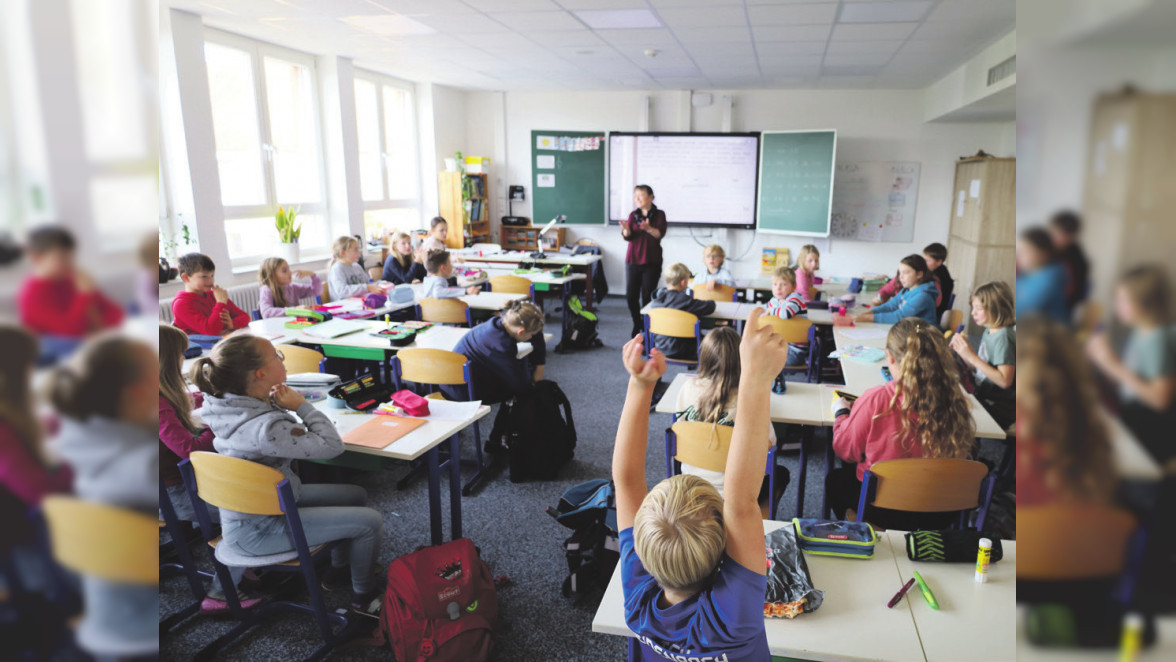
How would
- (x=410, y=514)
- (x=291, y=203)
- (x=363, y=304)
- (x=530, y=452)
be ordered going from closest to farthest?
(x=410, y=514), (x=530, y=452), (x=363, y=304), (x=291, y=203)

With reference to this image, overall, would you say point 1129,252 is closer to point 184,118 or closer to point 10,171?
Result: point 10,171

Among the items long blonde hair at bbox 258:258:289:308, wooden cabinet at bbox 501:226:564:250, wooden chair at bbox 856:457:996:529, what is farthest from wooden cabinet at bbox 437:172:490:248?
wooden chair at bbox 856:457:996:529

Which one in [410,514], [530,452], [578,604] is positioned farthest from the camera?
[530,452]

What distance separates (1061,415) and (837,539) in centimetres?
193

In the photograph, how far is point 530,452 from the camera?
368 centimetres

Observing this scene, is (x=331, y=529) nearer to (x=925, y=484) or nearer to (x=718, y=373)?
(x=718, y=373)

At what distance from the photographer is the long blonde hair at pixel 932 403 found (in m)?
2.43

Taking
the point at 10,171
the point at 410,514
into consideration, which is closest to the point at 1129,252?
the point at 10,171

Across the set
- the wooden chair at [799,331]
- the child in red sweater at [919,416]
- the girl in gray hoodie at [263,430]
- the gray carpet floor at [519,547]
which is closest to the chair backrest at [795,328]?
the wooden chair at [799,331]

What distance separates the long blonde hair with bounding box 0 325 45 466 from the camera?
7.0 inches

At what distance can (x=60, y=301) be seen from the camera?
185 millimetres

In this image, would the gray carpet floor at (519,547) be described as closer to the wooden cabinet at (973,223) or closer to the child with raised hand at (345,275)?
the child with raised hand at (345,275)

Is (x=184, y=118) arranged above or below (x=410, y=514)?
above

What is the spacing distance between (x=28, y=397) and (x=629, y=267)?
6.68 meters
